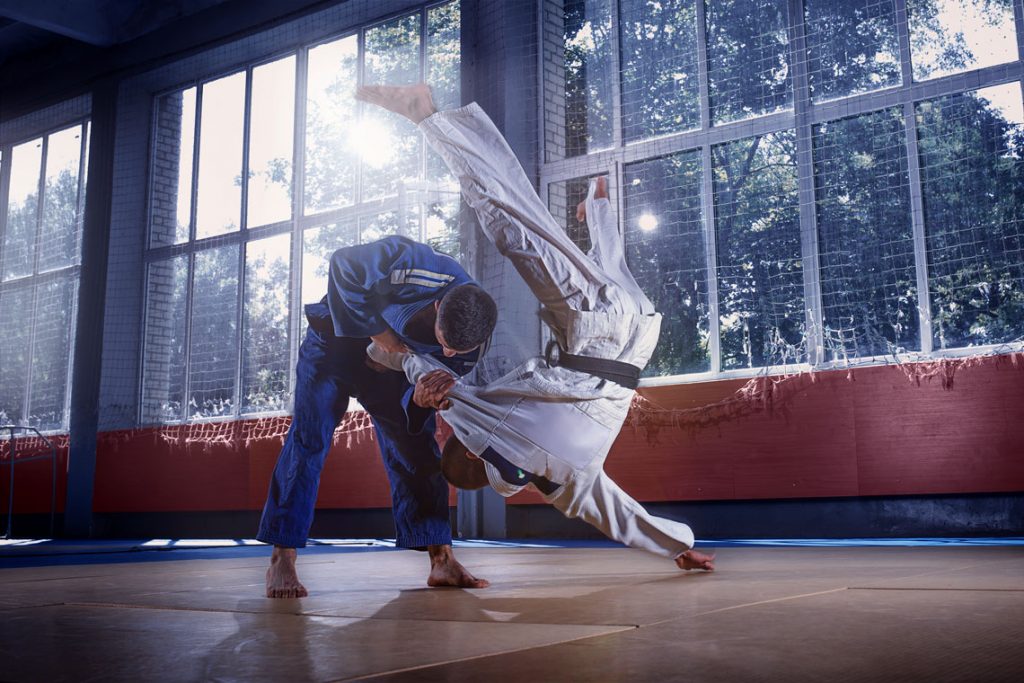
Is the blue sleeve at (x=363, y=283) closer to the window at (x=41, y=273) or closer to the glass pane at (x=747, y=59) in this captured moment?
the glass pane at (x=747, y=59)

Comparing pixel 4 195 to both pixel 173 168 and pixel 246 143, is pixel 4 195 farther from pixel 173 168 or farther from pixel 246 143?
pixel 246 143

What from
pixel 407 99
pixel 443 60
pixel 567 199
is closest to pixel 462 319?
pixel 407 99

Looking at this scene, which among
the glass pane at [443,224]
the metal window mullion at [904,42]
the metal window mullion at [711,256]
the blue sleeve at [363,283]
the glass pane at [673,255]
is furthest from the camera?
the glass pane at [443,224]

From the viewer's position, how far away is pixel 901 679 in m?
1.07

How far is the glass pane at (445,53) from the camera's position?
22.4 ft

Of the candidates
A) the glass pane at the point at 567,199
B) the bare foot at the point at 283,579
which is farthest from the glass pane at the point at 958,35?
the bare foot at the point at 283,579

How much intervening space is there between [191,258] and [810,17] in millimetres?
5271

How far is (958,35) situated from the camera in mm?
5098

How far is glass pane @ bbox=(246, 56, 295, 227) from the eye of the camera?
25.2 ft

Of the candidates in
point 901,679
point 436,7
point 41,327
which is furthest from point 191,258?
point 901,679

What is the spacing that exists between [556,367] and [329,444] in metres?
0.75

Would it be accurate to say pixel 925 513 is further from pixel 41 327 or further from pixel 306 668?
pixel 41 327

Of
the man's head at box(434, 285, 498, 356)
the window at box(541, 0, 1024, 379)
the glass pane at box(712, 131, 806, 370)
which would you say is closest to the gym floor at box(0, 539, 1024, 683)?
the man's head at box(434, 285, 498, 356)

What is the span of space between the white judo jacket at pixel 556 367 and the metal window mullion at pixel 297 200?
4509mm
